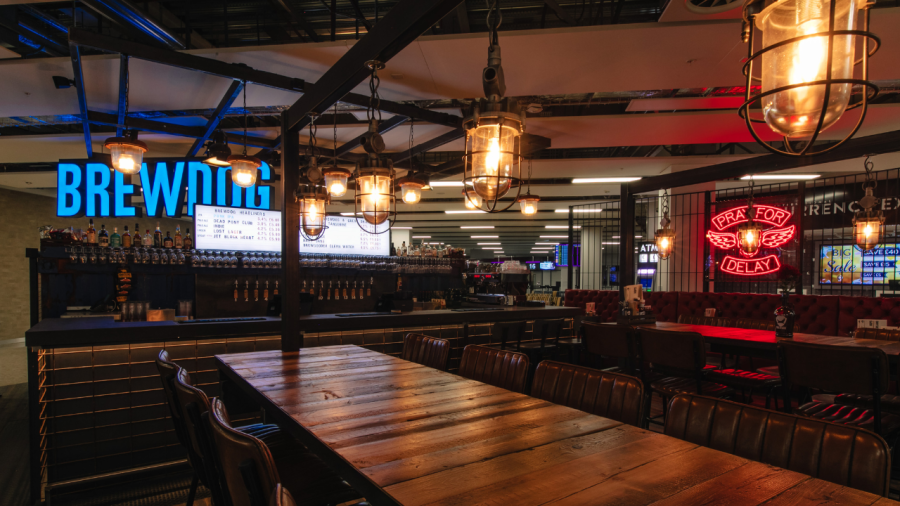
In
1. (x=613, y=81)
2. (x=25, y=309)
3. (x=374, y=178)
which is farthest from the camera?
(x=25, y=309)

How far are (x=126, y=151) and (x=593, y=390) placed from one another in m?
4.55

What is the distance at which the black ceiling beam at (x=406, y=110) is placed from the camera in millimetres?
4688

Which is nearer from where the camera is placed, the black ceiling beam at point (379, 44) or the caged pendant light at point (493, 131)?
the caged pendant light at point (493, 131)

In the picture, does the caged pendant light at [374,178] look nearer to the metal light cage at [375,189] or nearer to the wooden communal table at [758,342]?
the metal light cage at [375,189]

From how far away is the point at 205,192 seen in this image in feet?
23.0

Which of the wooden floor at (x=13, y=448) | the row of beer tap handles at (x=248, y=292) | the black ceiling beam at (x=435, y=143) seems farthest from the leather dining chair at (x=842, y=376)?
the wooden floor at (x=13, y=448)

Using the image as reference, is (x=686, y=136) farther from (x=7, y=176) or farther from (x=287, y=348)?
(x=7, y=176)

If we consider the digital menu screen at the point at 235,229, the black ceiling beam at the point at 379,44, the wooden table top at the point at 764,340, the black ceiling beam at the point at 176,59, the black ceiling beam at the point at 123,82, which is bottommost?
the wooden table top at the point at 764,340

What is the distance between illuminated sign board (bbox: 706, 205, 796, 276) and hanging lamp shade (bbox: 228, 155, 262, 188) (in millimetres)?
7627

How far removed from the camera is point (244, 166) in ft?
14.4

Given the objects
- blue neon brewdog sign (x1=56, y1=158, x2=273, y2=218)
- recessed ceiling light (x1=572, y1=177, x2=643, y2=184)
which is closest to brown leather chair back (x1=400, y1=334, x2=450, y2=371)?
blue neon brewdog sign (x1=56, y1=158, x2=273, y2=218)

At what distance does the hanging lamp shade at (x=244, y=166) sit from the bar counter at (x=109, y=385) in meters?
1.45

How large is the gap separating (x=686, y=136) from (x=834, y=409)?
4806 millimetres

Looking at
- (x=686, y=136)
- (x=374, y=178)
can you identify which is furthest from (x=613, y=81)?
(x=374, y=178)
